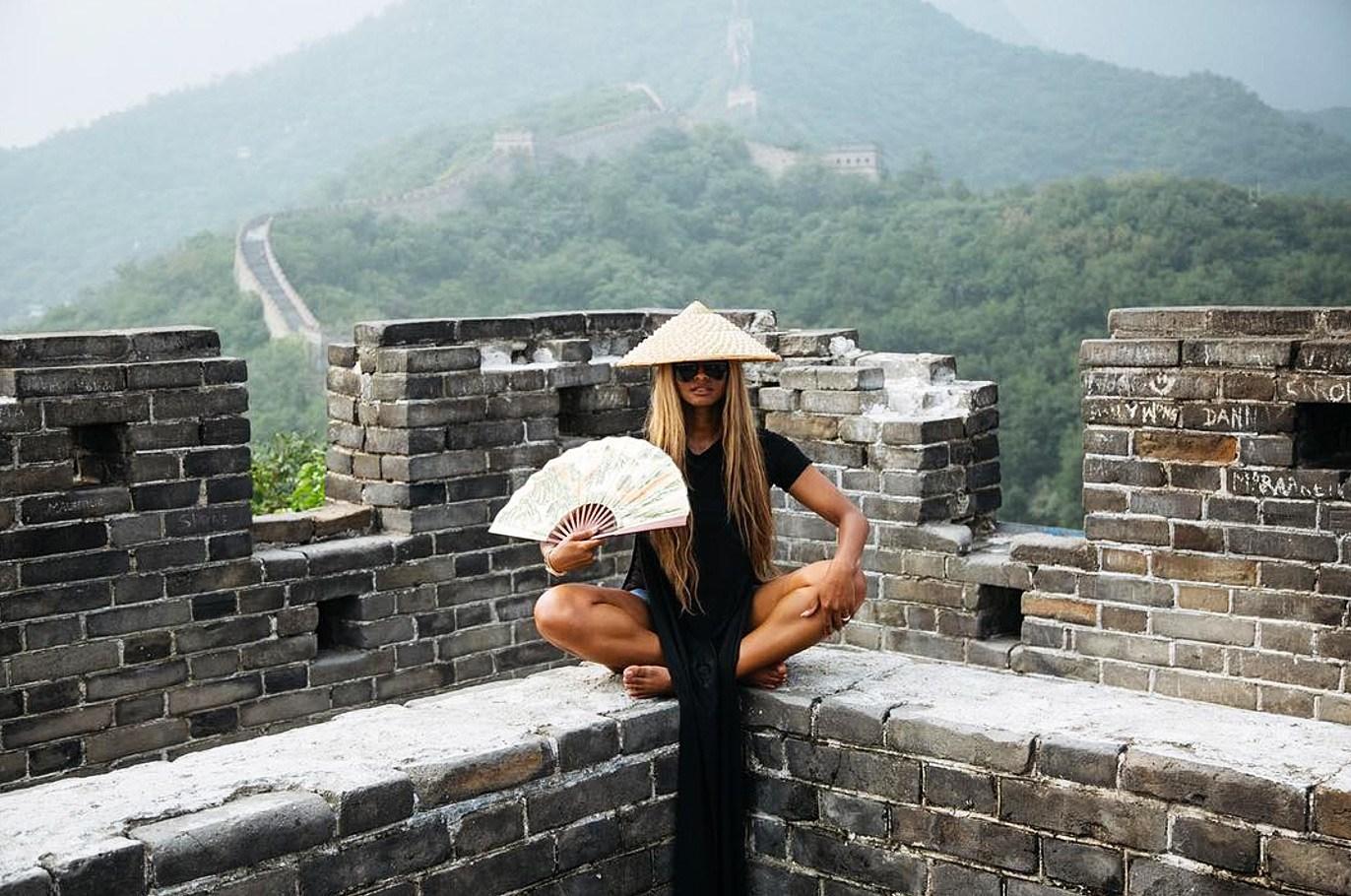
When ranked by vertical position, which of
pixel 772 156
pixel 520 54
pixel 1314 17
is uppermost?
pixel 520 54

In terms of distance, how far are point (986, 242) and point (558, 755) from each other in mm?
33493

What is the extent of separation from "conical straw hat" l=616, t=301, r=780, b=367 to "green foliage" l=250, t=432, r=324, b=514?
22.4 ft

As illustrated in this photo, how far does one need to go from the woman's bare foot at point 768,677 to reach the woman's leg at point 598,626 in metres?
0.26

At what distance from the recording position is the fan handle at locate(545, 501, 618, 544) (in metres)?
4.04

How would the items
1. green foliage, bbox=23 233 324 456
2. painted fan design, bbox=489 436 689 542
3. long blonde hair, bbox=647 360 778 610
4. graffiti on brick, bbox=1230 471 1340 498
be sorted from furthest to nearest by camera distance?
green foliage, bbox=23 233 324 456 → graffiti on brick, bbox=1230 471 1340 498 → long blonde hair, bbox=647 360 778 610 → painted fan design, bbox=489 436 689 542

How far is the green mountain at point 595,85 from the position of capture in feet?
196

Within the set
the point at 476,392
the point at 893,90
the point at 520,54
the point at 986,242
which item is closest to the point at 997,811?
the point at 476,392

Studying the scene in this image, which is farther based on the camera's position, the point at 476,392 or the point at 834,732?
the point at 476,392

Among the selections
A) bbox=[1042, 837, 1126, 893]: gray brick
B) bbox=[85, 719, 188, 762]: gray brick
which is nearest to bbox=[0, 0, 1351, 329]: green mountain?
bbox=[85, 719, 188, 762]: gray brick

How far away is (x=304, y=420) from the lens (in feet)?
93.8

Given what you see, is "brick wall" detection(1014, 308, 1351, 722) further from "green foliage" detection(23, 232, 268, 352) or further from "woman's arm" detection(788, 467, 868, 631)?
"green foliage" detection(23, 232, 268, 352)

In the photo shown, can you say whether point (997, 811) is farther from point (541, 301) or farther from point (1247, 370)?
point (541, 301)

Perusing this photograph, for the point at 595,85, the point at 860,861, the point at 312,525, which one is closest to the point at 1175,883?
the point at 860,861

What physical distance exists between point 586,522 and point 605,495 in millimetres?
84
